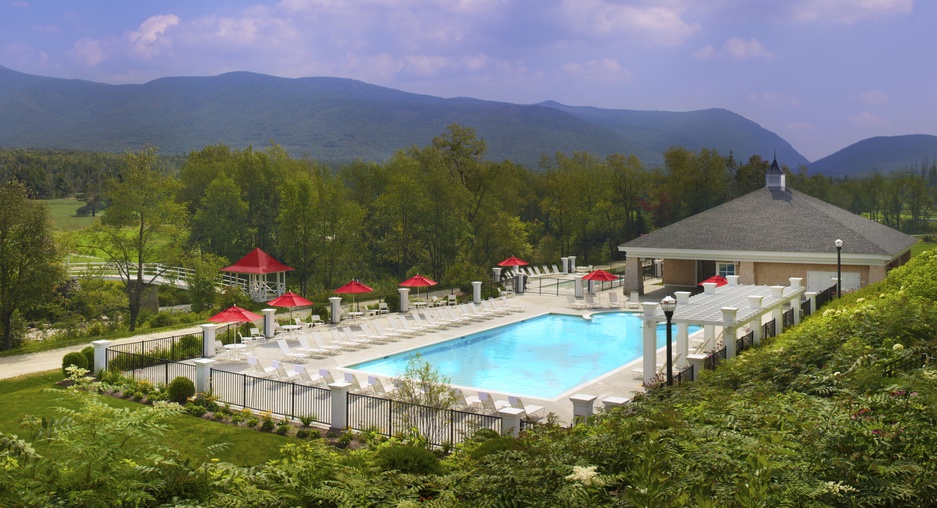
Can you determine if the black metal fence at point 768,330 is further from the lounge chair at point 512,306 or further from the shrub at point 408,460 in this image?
the shrub at point 408,460

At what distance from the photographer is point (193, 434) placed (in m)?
15.4

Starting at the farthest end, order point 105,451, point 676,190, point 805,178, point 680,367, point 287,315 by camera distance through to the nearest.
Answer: point 805,178
point 676,190
point 287,315
point 680,367
point 105,451

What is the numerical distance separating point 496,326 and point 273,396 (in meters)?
12.5

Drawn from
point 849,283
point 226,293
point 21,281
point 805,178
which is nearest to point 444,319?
point 226,293

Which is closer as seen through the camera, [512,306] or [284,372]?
[284,372]

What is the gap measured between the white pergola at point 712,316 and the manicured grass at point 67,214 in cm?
6372

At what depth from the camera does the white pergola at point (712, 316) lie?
18.3 meters

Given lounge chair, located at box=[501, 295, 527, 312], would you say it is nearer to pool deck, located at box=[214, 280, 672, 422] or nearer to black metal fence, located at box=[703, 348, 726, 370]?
pool deck, located at box=[214, 280, 672, 422]

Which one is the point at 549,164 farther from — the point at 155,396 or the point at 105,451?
the point at 105,451

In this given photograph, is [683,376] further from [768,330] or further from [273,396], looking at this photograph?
[273,396]

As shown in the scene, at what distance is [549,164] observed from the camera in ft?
256

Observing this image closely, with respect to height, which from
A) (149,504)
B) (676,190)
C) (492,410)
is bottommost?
(492,410)

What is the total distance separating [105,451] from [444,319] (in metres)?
23.1

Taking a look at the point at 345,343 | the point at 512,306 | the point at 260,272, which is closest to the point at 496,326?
the point at 512,306
